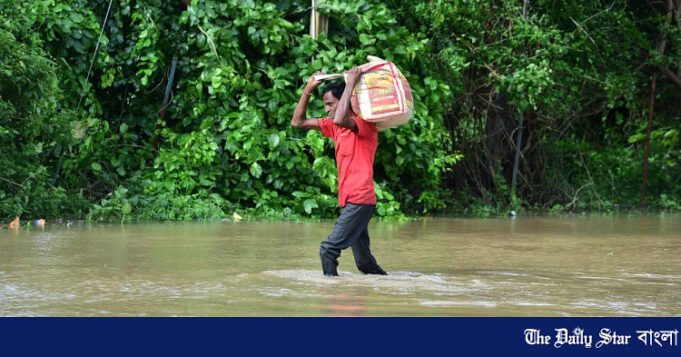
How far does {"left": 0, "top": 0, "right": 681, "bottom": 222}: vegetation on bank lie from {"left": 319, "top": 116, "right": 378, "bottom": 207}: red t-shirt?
5.63 metres

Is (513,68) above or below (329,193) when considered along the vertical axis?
above

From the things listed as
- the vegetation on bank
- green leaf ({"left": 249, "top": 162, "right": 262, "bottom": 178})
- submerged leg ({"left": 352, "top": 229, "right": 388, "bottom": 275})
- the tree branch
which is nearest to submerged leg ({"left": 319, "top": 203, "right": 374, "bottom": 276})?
submerged leg ({"left": 352, "top": 229, "right": 388, "bottom": 275})

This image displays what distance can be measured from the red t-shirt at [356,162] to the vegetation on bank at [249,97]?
563 centimetres

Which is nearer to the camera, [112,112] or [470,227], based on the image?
[470,227]

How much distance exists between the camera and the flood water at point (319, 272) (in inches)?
264

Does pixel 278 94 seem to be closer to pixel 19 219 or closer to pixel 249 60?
pixel 249 60

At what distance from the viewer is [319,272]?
841cm

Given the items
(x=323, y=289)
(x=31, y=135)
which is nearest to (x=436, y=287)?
(x=323, y=289)

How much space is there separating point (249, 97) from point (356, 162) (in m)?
7.10

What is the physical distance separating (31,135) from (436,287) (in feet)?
23.4

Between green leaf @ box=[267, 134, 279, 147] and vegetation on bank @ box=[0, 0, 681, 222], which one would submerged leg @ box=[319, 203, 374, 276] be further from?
green leaf @ box=[267, 134, 279, 147]

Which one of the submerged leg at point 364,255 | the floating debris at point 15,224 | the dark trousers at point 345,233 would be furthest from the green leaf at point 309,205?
the dark trousers at point 345,233

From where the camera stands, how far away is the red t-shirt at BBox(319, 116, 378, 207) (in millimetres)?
7910

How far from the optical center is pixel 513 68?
16062 mm
